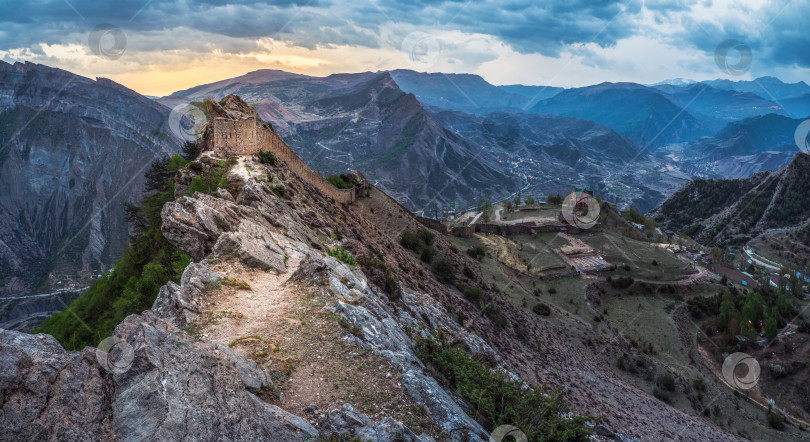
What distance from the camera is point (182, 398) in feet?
17.7

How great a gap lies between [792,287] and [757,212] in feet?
225

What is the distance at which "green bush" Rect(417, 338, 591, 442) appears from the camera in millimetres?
9688

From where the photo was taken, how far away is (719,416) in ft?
101

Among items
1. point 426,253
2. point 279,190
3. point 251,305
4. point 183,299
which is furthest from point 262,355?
point 426,253

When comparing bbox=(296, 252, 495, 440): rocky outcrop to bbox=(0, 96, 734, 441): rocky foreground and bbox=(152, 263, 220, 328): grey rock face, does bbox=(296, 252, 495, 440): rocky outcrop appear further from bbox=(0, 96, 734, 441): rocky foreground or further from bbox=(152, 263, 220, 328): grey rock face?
bbox=(152, 263, 220, 328): grey rock face

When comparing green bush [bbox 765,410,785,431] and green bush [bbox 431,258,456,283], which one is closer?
green bush [bbox 431,258,456,283]

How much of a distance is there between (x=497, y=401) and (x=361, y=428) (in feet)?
15.8

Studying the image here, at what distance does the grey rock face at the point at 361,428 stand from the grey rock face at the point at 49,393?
9.83 ft

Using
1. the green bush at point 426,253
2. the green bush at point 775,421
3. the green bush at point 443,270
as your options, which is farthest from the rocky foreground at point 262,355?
the green bush at point 775,421

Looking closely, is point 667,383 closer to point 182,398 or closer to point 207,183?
point 207,183

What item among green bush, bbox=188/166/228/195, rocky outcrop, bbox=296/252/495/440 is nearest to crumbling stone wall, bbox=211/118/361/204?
green bush, bbox=188/166/228/195

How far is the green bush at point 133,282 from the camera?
50.1 feet

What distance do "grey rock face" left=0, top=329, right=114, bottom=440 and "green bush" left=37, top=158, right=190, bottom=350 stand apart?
8.84 metres

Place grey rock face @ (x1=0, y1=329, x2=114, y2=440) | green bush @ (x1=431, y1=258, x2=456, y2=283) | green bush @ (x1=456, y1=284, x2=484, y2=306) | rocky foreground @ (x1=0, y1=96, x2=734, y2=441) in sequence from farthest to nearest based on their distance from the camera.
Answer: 1. green bush @ (x1=431, y1=258, x2=456, y2=283)
2. green bush @ (x1=456, y1=284, x2=484, y2=306)
3. rocky foreground @ (x1=0, y1=96, x2=734, y2=441)
4. grey rock face @ (x1=0, y1=329, x2=114, y2=440)
